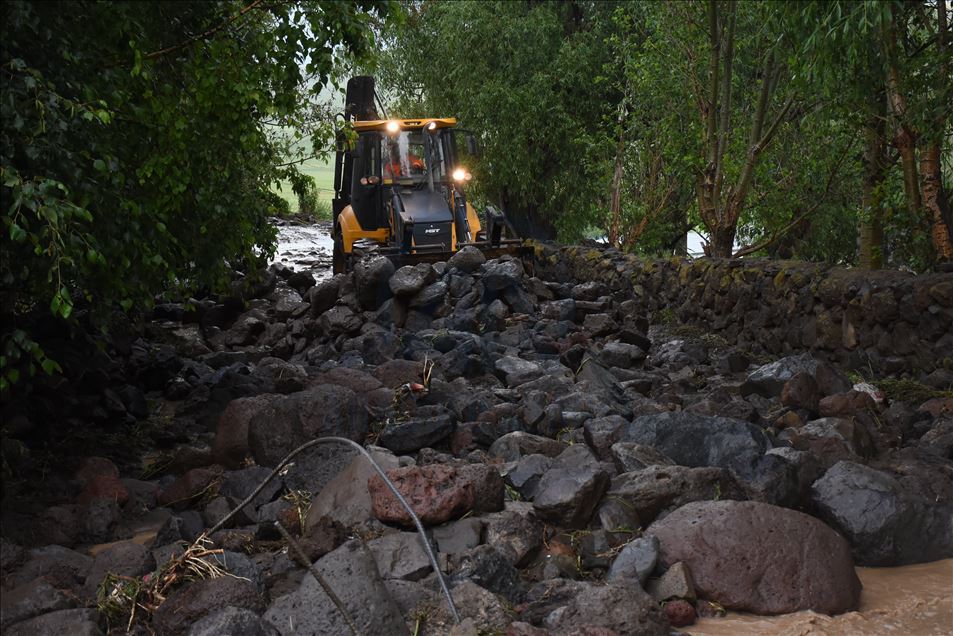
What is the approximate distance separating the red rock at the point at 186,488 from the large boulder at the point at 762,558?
3.16 metres

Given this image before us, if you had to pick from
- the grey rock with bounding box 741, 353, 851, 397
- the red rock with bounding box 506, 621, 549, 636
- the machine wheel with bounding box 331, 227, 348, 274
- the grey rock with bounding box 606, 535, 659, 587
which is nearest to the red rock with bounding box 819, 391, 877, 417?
the grey rock with bounding box 741, 353, 851, 397

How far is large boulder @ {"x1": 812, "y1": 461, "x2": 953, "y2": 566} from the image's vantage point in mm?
5402

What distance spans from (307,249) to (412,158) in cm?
1270

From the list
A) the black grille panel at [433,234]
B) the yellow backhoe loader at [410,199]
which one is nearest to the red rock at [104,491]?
the yellow backhoe loader at [410,199]

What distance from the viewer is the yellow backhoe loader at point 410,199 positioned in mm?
16156

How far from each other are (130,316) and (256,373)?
4.94 feet

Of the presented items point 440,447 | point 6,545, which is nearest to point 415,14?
point 440,447

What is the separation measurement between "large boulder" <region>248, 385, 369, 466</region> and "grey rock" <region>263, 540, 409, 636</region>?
2.29m

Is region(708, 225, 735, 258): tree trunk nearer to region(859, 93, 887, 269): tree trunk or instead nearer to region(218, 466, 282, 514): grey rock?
region(859, 93, 887, 269): tree trunk

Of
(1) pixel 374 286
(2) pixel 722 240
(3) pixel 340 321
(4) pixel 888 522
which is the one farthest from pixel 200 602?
(2) pixel 722 240

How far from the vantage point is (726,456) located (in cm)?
611

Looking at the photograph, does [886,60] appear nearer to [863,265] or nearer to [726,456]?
[863,265]

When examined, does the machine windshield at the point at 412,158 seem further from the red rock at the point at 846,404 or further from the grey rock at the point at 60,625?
the grey rock at the point at 60,625

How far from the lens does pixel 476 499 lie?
17.9ft
